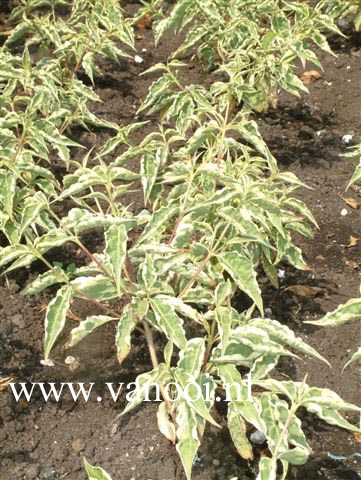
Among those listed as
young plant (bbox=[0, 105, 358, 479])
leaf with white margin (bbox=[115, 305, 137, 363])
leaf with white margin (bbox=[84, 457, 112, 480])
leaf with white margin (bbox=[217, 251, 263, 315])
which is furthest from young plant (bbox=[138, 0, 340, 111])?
leaf with white margin (bbox=[84, 457, 112, 480])

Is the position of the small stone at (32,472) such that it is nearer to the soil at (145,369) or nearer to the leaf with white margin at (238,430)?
the soil at (145,369)

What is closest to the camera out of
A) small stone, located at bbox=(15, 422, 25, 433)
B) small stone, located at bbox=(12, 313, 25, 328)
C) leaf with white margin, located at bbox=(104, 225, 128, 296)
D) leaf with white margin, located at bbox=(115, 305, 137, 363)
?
leaf with white margin, located at bbox=(104, 225, 128, 296)

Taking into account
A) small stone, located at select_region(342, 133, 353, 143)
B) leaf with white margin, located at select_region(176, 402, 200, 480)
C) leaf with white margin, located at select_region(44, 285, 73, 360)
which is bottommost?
small stone, located at select_region(342, 133, 353, 143)

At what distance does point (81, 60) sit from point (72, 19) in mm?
328

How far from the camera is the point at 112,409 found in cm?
262

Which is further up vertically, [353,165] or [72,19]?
[72,19]

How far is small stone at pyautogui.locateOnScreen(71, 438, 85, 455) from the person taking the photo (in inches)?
98.3

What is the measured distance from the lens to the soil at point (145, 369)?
2453 mm

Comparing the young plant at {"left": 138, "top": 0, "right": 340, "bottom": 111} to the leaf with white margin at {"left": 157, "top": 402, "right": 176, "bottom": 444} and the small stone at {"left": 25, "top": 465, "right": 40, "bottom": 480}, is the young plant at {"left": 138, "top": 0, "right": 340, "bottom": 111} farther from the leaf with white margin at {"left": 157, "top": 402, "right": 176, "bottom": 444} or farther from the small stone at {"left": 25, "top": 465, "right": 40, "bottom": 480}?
the small stone at {"left": 25, "top": 465, "right": 40, "bottom": 480}

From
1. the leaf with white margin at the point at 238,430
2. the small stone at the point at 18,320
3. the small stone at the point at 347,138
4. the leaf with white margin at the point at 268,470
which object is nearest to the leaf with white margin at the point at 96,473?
the leaf with white margin at the point at 268,470

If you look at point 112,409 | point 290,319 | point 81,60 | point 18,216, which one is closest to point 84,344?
point 112,409

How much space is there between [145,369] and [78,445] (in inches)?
15.3

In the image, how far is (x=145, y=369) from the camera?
8.97ft

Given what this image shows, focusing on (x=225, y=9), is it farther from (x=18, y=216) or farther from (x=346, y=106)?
(x=18, y=216)
